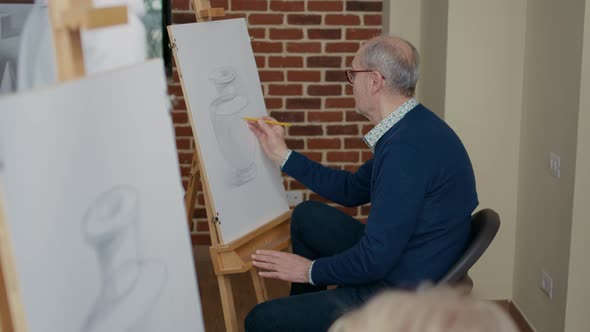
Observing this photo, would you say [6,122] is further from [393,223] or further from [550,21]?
[550,21]

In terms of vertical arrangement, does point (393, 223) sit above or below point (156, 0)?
below

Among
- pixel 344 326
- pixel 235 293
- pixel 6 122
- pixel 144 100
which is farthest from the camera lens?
pixel 235 293

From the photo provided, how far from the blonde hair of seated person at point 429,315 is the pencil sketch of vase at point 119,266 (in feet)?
1.93

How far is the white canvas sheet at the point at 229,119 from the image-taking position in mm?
2555

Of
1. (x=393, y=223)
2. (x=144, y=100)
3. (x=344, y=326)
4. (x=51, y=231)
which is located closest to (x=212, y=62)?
(x=393, y=223)

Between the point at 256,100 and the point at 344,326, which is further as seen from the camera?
the point at 256,100

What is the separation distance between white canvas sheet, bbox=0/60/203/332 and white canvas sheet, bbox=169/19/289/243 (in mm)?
888

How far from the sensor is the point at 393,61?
7.91 feet

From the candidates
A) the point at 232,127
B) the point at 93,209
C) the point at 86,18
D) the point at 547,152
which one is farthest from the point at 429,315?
the point at 547,152

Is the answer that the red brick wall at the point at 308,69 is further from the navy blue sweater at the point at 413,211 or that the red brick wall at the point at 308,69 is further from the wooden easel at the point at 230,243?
the navy blue sweater at the point at 413,211

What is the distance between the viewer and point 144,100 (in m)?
1.58

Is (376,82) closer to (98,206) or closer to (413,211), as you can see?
(413,211)

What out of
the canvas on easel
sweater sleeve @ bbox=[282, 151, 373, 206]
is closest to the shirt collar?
sweater sleeve @ bbox=[282, 151, 373, 206]

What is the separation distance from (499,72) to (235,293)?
5.00ft
